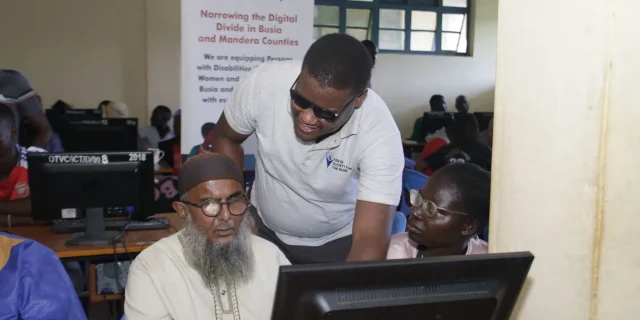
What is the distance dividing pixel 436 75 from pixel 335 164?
29.1 ft

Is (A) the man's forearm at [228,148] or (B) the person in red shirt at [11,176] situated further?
(B) the person in red shirt at [11,176]

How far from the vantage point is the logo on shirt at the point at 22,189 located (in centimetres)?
361

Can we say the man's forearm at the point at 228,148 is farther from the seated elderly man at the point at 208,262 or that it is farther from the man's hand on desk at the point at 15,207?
the man's hand on desk at the point at 15,207

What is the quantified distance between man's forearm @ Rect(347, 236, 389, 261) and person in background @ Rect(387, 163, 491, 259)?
0.21m

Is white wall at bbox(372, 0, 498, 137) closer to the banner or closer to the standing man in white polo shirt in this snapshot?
the banner

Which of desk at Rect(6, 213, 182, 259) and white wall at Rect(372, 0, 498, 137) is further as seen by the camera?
white wall at Rect(372, 0, 498, 137)

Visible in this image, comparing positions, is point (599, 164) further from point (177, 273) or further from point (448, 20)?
point (448, 20)

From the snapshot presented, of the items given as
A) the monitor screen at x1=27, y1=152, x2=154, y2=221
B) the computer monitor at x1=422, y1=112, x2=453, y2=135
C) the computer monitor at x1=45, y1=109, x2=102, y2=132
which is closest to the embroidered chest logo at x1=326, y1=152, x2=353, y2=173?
the monitor screen at x1=27, y1=152, x2=154, y2=221

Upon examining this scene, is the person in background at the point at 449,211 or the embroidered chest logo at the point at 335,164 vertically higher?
the embroidered chest logo at the point at 335,164

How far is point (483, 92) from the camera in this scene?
11.2m

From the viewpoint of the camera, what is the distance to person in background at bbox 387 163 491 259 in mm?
2262

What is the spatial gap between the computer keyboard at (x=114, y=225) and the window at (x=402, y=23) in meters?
7.04

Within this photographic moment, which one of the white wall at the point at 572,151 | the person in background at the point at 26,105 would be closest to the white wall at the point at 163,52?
the person in background at the point at 26,105

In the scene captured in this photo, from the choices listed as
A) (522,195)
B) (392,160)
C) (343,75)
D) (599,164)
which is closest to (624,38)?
(599,164)
